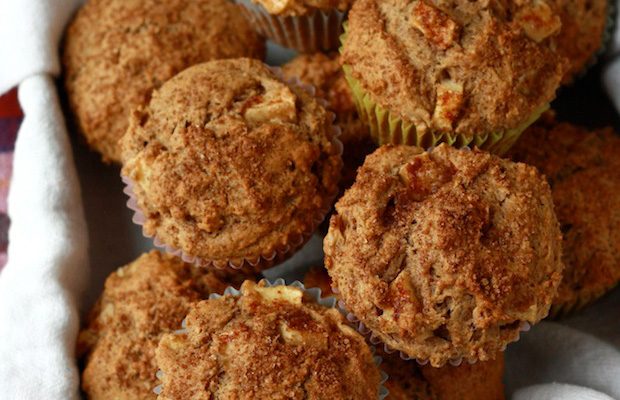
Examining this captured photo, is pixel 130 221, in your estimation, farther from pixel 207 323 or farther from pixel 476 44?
pixel 476 44

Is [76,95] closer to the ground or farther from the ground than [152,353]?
farther from the ground

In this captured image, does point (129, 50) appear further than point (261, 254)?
Yes

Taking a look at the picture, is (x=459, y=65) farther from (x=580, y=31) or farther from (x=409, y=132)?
(x=580, y=31)

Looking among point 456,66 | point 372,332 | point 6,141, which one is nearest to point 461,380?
point 372,332

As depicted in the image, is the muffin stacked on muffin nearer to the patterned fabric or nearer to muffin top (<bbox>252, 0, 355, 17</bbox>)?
muffin top (<bbox>252, 0, 355, 17</bbox>)

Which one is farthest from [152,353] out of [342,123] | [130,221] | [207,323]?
[342,123]

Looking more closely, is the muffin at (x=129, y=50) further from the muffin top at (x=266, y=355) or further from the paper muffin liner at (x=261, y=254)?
the muffin top at (x=266, y=355)
